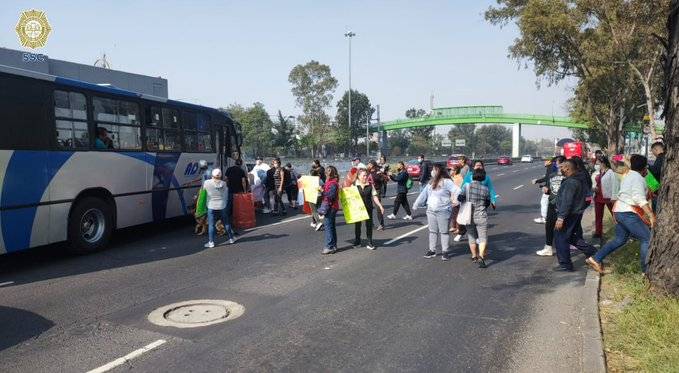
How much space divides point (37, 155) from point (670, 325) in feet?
30.7

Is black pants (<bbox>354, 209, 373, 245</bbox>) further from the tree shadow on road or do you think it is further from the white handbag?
the tree shadow on road

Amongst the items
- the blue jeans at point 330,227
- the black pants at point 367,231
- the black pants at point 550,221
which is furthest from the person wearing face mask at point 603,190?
the blue jeans at point 330,227

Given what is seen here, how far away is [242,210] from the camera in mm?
12602

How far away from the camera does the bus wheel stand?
9.12m

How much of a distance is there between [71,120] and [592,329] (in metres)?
9.06

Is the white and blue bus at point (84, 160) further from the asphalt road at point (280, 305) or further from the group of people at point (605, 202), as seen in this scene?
the group of people at point (605, 202)

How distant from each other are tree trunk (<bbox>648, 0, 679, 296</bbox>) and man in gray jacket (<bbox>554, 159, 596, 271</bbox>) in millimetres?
1621

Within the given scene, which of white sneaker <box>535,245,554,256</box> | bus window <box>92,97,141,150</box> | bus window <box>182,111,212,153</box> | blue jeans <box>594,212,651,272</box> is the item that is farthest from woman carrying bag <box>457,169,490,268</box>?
bus window <box>182,111,212,153</box>

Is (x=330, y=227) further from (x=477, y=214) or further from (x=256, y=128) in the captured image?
(x=256, y=128)

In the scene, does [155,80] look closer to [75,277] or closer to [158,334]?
[75,277]

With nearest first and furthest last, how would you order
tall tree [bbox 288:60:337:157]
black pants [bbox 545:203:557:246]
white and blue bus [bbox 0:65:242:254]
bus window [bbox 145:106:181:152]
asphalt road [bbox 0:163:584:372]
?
asphalt road [bbox 0:163:584:372]
white and blue bus [bbox 0:65:242:254]
black pants [bbox 545:203:557:246]
bus window [bbox 145:106:181:152]
tall tree [bbox 288:60:337:157]

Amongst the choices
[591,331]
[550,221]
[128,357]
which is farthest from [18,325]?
[550,221]

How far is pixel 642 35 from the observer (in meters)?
21.2

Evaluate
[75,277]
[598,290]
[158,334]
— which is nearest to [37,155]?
[75,277]
